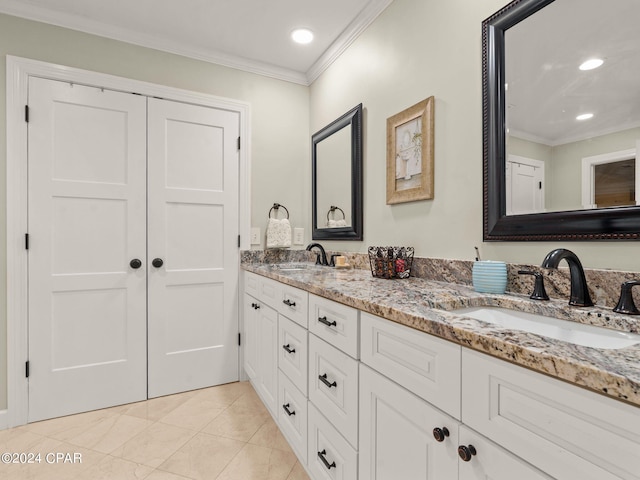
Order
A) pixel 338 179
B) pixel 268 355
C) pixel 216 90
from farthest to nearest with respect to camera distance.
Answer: pixel 216 90, pixel 338 179, pixel 268 355

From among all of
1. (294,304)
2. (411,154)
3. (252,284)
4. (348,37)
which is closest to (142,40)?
(348,37)

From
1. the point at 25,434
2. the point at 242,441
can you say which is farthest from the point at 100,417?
the point at 242,441

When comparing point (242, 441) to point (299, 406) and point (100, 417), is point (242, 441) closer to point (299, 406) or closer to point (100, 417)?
point (299, 406)

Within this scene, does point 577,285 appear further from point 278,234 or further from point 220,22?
point 220,22

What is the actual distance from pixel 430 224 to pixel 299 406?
3.39ft

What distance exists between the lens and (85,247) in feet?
6.92

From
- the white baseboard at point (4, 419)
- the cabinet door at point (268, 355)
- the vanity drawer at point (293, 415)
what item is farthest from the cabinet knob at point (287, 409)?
the white baseboard at point (4, 419)

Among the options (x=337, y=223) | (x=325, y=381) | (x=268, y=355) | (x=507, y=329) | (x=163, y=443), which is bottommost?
(x=163, y=443)

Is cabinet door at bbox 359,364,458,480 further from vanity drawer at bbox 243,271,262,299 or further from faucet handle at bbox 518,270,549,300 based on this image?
vanity drawer at bbox 243,271,262,299

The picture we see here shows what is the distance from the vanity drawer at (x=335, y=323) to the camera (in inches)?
42.9

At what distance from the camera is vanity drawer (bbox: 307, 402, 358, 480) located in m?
1.12

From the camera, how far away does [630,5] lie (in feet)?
3.06

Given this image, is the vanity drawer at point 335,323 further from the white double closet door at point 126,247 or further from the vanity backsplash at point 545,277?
the white double closet door at point 126,247

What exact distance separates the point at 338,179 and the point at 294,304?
1.12 metres
